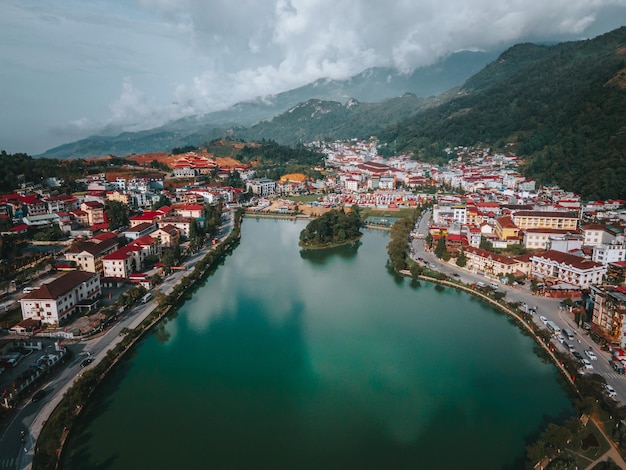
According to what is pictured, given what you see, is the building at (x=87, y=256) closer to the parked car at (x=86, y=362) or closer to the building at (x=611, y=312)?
the parked car at (x=86, y=362)

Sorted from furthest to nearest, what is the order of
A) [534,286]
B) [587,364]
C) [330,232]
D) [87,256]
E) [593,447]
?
[330,232]
[87,256]
[534,286]
[587,364]
[593,447]

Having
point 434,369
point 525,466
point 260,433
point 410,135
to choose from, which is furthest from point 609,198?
A: point 410,135

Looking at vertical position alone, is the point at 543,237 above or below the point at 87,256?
below

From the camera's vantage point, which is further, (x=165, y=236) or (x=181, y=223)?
(x=181, y=223)

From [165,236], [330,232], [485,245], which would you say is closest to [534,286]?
[485,245]

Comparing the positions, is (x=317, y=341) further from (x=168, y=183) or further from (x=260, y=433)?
(x=168, y=183)

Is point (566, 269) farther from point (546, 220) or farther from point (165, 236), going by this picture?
point (165, 236)
